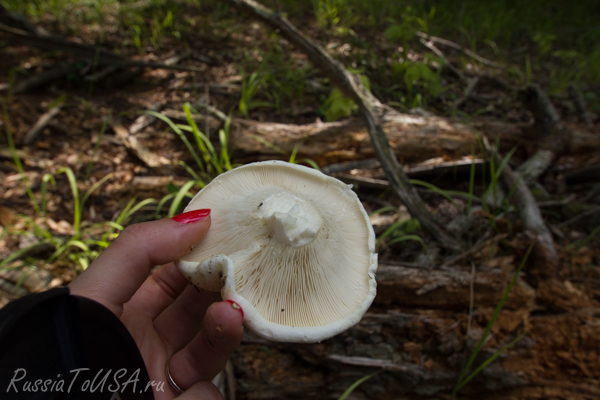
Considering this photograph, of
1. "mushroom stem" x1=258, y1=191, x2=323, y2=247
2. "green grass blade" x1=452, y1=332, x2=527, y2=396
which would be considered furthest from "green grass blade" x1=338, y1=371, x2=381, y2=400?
"mushroom stem" x1=258, y1=191, x2=323, y2=247

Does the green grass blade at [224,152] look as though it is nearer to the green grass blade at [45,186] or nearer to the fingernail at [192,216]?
the fingernail at [192,216]

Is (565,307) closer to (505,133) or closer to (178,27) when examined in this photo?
(505,133)

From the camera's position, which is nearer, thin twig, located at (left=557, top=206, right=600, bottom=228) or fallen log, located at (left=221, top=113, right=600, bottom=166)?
thin twig, located at (left=557, top=206, right=600, bottom=228)

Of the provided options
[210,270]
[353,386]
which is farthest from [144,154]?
[353,386]

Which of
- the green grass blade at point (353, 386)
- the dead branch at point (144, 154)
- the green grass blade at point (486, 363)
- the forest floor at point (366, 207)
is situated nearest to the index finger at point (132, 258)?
the forest floor at point (366, 207)

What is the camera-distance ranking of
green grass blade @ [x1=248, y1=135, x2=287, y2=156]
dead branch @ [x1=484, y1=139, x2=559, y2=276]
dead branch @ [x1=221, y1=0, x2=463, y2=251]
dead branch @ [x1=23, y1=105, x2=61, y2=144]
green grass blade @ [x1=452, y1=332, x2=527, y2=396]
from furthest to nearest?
dead branch @ [x1=23, y1=105, x2=61, y2=144] → green grass blade @ [x1=248, y1=135, x2=287, y2=156] → dead branch @ [x1=221, y1=0, x2=463, y2=251] → dead branch @ [x1=484, y1=139, x2=559, y2=276] → green grass blade @ [x1=452, y1=332, x2=527, y2=396]

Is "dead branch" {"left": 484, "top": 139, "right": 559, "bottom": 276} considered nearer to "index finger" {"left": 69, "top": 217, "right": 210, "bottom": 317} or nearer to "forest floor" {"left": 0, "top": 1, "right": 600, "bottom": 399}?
"forest floor" {"left": 0, "top": 1, "right": 600, "bottom": 399}

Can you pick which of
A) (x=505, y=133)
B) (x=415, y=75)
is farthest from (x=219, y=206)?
(x=505, y=133)

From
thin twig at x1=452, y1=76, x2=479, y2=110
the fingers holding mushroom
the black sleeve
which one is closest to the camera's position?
the black sleeve

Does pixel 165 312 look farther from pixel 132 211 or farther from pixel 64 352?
pixel 132 211
